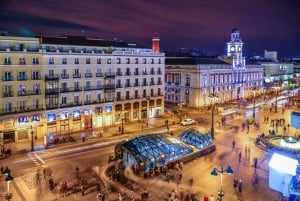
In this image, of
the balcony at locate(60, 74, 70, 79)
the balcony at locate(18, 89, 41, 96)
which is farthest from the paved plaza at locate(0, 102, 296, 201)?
the balcony at locate(60, 74, 70, 79)

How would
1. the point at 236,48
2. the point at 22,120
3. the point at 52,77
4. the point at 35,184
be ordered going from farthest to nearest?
the point at 236,48 < the point at 52,77 < the point at 22,120 < the point at 35,184

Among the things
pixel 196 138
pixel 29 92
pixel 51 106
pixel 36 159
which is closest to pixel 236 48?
pixel 196 138

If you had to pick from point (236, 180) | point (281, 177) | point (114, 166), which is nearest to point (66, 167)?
point (114, 166)

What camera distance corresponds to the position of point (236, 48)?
104 metres

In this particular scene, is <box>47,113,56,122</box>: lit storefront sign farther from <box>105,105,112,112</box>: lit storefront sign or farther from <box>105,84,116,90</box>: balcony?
<box>105,84,116,90</box>: balcony

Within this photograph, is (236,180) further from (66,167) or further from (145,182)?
(66,167)

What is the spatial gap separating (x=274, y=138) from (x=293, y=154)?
28.5ft

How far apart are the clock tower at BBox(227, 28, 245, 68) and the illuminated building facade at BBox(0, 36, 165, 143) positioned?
42.4 meters

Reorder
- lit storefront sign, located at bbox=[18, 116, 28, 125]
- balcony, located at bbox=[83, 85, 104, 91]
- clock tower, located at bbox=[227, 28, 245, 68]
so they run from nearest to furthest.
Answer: lit storefront sign, located at bbox=[18, 116, 28, 125], balcony, located at bbox=[83, 85, 104, 91], clock tower, located at bbox=[227, 28, 245, 68]

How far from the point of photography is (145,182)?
33.3m

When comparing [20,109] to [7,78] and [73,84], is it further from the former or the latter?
[73,84]

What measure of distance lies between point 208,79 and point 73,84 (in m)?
44.6

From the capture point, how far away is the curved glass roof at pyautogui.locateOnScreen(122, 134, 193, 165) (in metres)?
35.7

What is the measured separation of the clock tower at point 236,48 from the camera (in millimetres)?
103250
